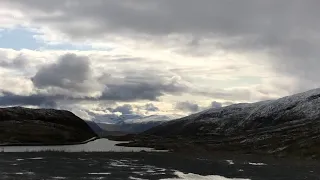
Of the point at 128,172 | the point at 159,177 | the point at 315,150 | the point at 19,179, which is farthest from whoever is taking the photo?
the point at 315,150

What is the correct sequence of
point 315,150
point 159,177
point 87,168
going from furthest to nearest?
point 315,150, point 87,168, point 159,177

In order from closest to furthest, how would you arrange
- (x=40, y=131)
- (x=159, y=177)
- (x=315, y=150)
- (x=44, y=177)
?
1. (x=44, y=177)
2. (x=159, y=177)
3. (x=315, y=150)
4. (x=40, y=131)

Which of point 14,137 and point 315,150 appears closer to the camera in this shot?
point 315,150

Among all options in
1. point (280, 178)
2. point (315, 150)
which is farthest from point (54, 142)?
point (280, 178)

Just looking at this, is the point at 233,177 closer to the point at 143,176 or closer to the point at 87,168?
the point at 143,176

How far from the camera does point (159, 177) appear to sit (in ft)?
196

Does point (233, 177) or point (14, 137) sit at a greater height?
point (14, 137)

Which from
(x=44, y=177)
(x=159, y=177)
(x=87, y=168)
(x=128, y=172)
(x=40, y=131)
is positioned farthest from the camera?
(x=40, y=131)

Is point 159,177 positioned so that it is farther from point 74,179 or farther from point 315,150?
point 315,150

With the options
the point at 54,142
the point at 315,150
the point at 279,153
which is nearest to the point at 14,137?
the point at 54,142

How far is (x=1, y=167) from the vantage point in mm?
65875

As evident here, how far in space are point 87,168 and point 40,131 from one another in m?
136

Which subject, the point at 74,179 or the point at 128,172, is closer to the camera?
the point at 74,179

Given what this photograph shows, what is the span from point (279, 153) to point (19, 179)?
10091 centimetres
